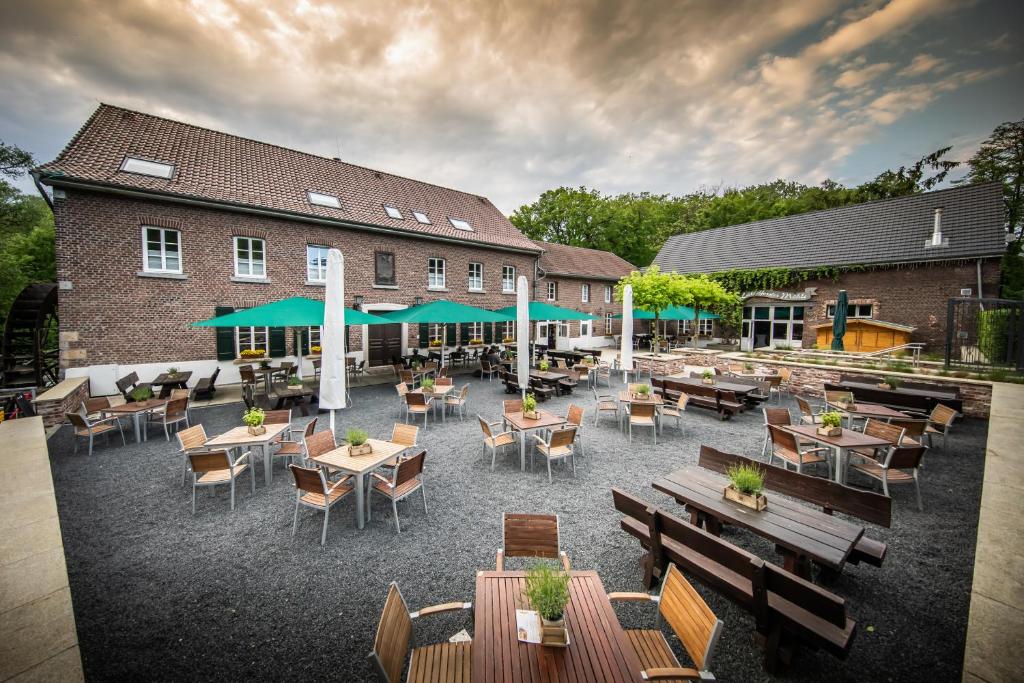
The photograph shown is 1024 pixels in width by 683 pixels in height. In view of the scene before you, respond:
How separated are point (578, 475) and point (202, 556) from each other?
4.60 metres

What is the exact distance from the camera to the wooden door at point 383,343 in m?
15.2

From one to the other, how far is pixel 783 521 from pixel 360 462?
14.3 ft

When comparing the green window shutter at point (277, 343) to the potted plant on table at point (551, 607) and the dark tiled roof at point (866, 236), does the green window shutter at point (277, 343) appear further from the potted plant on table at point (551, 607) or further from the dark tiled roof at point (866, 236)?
the dark tiled roof at point (866, 236)

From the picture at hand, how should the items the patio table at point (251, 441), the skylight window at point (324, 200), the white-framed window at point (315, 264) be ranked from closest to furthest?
the patio table at point (251, 441) → the white-framed window at point (315, 264) → the skylight window at point (324, 200)

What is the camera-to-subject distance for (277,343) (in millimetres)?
12664

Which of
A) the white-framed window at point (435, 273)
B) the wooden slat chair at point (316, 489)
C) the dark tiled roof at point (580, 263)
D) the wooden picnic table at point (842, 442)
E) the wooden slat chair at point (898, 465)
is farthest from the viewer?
the dark tiled roof at point (580, 263)

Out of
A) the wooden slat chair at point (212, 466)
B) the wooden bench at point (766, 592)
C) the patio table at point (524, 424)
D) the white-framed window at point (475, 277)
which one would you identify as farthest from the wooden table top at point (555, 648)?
the white-framed window at point (475, 277)

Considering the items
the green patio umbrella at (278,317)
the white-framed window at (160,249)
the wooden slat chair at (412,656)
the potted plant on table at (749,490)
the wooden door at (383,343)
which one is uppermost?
the white-framed window at (160,249)

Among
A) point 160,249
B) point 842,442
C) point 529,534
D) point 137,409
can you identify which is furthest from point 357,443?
point 160,249

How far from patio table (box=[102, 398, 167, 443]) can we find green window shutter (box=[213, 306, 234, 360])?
15.1 feet

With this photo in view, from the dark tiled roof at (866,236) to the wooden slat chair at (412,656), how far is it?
22.6 m

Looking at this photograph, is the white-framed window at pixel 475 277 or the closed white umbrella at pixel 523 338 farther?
the white-framed window at pixel 475 277

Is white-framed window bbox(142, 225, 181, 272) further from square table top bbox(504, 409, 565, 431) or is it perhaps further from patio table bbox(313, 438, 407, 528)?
square table top bbox(504, 409, 565, 431)

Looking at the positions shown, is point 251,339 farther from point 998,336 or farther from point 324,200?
point 998,336
